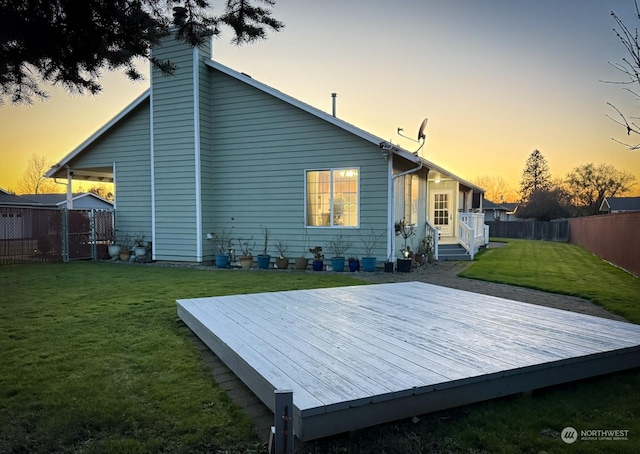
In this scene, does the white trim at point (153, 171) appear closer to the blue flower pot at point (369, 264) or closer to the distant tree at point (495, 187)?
the blue flower pot at point (369, 264)

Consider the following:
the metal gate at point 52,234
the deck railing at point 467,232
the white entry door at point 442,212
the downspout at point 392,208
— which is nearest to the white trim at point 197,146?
the metal gate at point 52,234

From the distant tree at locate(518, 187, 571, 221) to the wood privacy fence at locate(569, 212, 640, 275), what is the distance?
58.6 ft

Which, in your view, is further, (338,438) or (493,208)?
(493,208)

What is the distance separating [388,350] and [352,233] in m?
6.54

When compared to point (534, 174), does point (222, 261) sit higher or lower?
lower

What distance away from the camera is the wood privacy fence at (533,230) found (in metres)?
24.7

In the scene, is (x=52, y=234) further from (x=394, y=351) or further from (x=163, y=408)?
(x=394, y=351)

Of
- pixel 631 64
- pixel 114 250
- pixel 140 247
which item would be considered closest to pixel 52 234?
pixel 114 250

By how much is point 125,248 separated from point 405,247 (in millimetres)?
8000

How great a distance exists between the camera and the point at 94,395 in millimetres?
2615

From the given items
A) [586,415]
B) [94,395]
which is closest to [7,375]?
[94,395]

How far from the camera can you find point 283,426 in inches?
66.9

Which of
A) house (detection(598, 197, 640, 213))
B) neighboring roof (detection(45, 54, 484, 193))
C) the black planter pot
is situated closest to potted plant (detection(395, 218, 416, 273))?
the black planter pot

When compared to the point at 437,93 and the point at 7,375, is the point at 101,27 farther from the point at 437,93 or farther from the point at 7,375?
the point at 437,93
